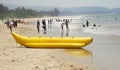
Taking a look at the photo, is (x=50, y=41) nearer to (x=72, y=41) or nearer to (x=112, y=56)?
(x=72, y=41)

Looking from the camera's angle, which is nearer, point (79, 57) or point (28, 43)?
point (79, 57)

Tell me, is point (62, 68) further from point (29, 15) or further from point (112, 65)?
point (29, 15)

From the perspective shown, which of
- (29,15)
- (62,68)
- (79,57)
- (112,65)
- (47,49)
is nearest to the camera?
(62,68)

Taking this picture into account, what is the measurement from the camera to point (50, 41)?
1716 centimetres

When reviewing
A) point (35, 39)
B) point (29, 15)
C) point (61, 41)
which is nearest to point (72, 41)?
point (61, 41)

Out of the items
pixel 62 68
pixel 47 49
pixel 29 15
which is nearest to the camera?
pixel 62 68

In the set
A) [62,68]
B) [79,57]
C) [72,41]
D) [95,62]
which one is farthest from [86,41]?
[62,68]

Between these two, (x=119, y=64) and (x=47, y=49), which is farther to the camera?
(x=47, y=49)

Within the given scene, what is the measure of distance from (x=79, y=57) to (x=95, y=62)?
1518 mm

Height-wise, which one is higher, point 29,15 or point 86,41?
point 86,41

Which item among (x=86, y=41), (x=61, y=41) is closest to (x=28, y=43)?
(x=61, y=41)

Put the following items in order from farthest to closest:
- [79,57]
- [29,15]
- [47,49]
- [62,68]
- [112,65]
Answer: [29,15] < [47,49] < [79,57] < [112,65] < [62,68]

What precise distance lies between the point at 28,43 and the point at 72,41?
8.42 feet

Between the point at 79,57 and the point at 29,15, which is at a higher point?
the point at 79,57
